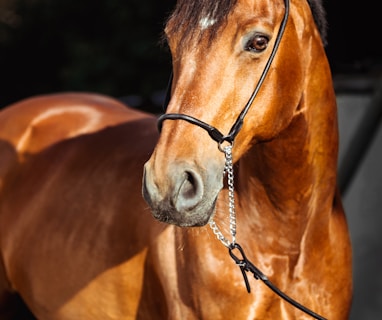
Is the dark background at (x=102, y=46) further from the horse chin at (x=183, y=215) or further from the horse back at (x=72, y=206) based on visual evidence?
the horse chin at (x=183, y=215)

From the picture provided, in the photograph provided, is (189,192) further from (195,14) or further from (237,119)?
(195,14)

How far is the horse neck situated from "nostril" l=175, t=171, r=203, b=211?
18.8 inches

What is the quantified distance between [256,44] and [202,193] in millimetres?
459

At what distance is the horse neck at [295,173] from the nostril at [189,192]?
0.48 m

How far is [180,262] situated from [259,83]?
2.40 ft

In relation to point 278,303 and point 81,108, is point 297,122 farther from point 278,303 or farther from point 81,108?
point 81,108

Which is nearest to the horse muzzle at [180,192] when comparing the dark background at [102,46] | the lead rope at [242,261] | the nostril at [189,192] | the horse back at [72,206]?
the nostril at [189,192]

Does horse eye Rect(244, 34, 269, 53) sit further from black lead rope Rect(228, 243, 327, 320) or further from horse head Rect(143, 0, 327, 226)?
black lead rope Rect(228, 243, 327, 320)

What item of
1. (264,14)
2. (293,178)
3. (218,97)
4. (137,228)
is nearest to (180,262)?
(137,228)

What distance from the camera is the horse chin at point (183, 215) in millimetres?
2182

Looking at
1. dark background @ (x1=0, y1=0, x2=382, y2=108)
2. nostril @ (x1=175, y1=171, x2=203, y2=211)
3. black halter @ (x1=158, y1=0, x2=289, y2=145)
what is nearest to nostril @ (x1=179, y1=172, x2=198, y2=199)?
nostril @ (x1=175, y1=171, x2=203, y2=211)

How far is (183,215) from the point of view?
7.20 feet

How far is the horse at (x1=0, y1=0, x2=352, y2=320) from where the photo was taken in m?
2.27

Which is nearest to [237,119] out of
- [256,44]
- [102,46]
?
[256,44]
